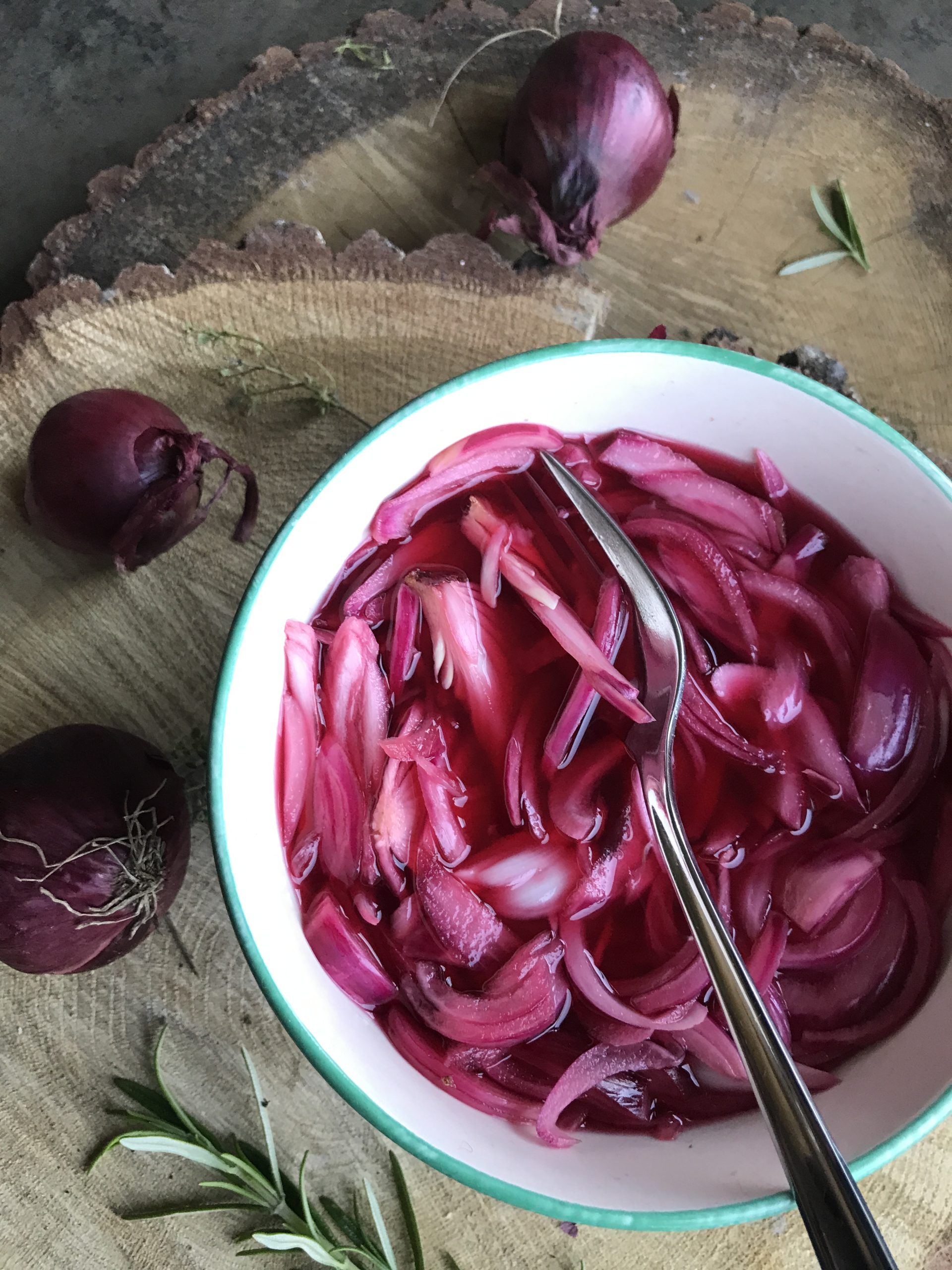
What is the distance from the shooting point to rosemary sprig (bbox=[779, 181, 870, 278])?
1448 mm

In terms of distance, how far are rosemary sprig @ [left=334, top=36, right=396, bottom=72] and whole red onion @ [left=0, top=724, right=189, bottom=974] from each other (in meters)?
1.12

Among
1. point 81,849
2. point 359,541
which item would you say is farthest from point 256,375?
point 81,849

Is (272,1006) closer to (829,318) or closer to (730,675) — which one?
(730,675)

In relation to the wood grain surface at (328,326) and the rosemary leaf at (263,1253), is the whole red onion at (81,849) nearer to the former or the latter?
the wood grain surface at (328,326)

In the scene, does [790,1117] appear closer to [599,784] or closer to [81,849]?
[599,784]

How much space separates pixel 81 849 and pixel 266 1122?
46cm

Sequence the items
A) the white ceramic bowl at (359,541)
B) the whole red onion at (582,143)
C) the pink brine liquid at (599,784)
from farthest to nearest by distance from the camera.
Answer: the whole red onion at (582,143)
the pink brine liquid at (599,784)
the white ceramic bowl at (359,541)

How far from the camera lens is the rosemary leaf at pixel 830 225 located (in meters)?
1.45

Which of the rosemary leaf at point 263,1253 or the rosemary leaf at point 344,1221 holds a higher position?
the rosemary leaf at point 344,1221

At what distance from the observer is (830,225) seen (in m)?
1.45

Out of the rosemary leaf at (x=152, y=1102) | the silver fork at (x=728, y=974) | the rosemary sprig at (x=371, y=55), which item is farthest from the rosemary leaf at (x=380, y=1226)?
the rosemary sprig at (x=371, y=55)

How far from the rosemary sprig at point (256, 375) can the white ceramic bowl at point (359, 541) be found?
1.01 ft

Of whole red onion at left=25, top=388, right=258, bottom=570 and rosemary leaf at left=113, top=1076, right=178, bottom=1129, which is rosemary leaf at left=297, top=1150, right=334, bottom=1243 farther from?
whole red onion at left=25, top=388, right=258, bottom=570

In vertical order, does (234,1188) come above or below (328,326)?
below
